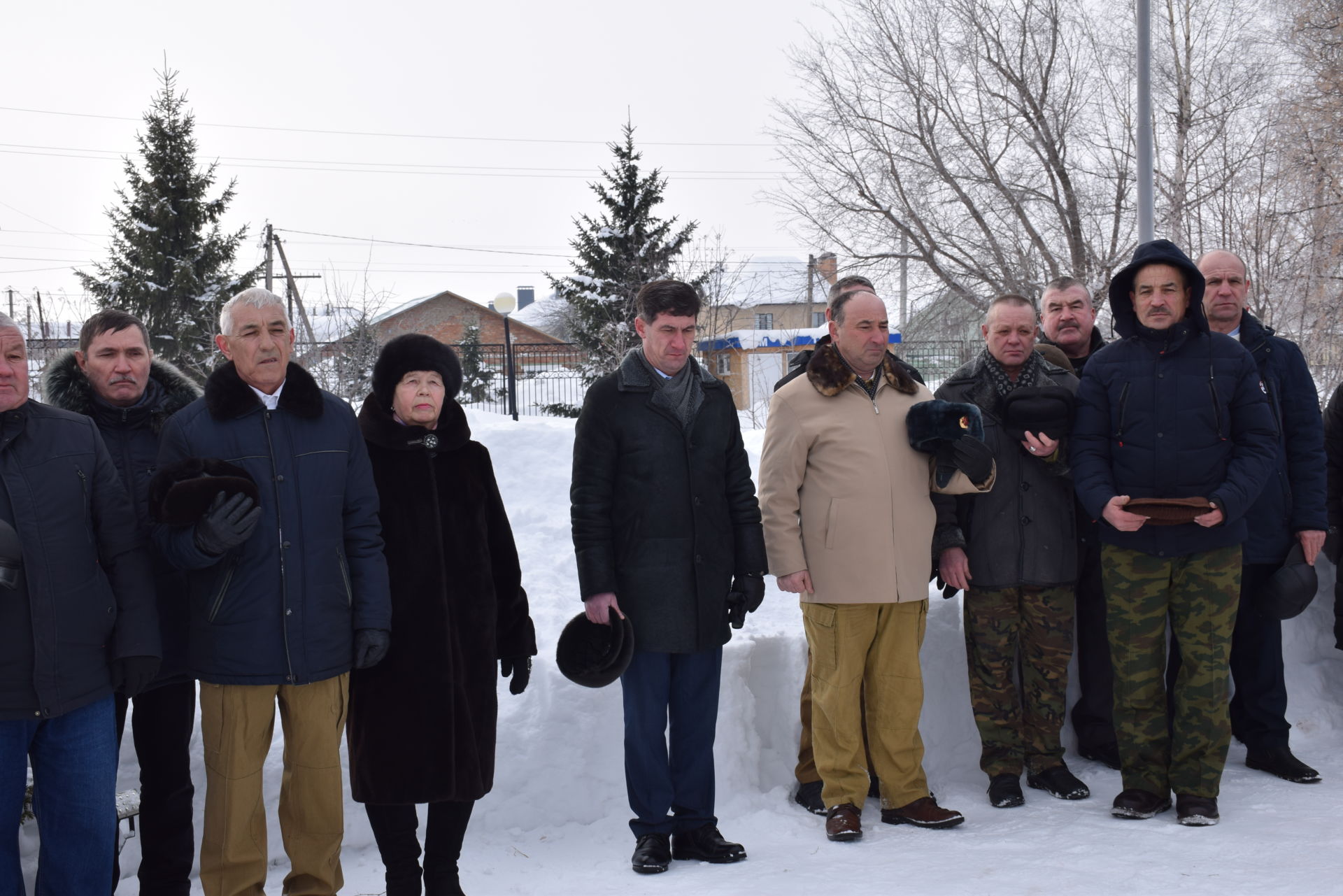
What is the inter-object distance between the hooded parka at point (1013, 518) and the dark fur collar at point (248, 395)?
99.8 inches

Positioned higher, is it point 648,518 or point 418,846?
point 648,518

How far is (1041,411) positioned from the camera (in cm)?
438

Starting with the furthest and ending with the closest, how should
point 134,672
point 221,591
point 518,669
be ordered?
point 518,669
point 221,591
point 134,672

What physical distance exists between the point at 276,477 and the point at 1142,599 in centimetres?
338

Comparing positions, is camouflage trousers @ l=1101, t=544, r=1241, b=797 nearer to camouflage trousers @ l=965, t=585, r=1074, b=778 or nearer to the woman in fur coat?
camouflage trousers @ l=965, t=585, r=1074, b=778

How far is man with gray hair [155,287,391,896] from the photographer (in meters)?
3.27

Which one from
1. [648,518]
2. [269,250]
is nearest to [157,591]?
[648,518]

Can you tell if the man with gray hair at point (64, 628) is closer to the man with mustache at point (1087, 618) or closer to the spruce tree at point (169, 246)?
the man with mustache at point (1087, 618)

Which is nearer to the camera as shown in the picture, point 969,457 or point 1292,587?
point 969,457

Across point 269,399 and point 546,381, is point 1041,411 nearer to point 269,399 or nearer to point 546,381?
point 269,399

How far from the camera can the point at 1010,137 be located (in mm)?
17797

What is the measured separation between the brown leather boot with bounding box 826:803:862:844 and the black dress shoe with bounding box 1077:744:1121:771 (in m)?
1.43

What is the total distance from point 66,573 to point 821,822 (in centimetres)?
302

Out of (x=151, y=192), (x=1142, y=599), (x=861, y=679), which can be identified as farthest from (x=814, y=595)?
(x=151, y=192)
